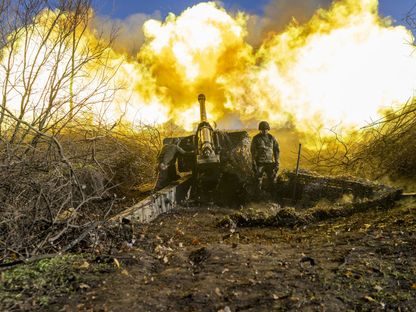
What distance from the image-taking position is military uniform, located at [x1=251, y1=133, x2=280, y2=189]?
11727 mm

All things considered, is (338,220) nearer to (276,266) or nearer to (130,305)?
(276,266)

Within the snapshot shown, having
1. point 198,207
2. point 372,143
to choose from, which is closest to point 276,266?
point 372,143

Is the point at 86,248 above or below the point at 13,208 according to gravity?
below

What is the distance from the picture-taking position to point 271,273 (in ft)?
16.9

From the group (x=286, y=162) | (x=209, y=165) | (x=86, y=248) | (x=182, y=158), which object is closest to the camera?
(x=86, y=248)

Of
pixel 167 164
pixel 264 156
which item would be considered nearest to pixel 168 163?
pixel 167 164

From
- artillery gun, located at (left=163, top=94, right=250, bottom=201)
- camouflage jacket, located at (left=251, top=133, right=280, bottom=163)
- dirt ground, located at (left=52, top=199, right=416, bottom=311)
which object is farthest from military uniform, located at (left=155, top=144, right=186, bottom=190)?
dirt ground, located at (left=52, top=199, right=416, bottom=311)

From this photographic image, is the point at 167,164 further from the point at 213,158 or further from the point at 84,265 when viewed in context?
the point at 84,265

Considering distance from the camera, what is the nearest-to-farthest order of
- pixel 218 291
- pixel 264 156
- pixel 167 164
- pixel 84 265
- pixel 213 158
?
pixel 218 291 → pixel 84 265 → pixel 213 158 → pixel 264 156 → pixel 167 164

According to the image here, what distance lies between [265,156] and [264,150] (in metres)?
0.17

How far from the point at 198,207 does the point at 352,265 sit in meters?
6.01

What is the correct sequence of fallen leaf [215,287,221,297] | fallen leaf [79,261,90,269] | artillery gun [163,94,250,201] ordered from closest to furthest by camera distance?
fallen leaf [215,287,221,297], fallen leaf [79,261,90,269], artillery gun [163,94,250,201]

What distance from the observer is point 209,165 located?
38.8 feet

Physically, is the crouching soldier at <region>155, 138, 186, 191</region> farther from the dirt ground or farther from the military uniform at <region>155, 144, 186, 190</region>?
the dirt ground
